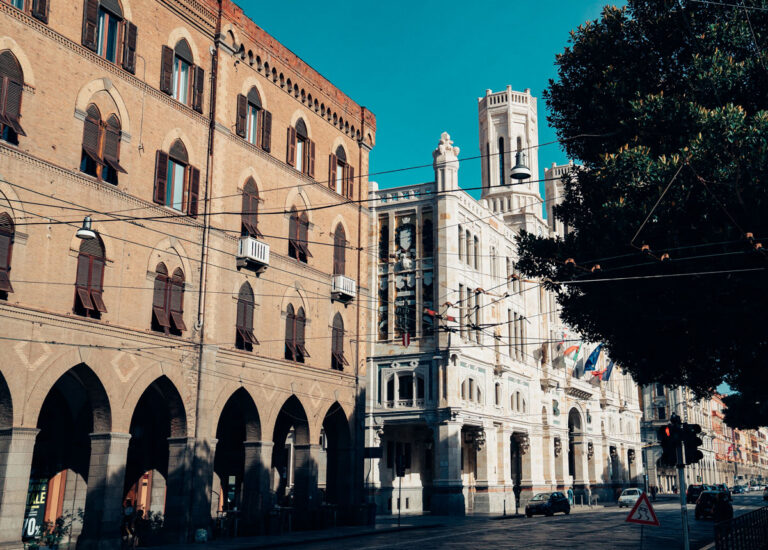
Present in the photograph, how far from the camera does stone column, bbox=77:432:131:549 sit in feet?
75.7

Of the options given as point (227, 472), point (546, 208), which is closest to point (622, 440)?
point (546, 208)

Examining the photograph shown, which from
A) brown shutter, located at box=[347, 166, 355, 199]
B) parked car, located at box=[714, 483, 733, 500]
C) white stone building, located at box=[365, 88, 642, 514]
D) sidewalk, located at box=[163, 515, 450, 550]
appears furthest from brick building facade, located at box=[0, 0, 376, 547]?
parked car, located at box=[714, 483, 733, 500]

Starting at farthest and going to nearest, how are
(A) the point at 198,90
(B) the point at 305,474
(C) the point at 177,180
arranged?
1. (B) the point at 305,474
2. (A) the point at 198,90
3. (C) the point at 177,180

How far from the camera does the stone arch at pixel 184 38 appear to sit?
1097 inches

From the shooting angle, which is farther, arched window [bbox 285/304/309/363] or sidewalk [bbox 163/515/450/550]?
arched window [bbox 285/304/309/363]

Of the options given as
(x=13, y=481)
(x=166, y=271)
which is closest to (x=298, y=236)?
(x=166, y=271)

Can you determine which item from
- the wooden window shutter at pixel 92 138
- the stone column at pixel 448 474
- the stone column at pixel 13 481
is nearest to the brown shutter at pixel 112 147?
the wooden window shutter at pixel 92 138

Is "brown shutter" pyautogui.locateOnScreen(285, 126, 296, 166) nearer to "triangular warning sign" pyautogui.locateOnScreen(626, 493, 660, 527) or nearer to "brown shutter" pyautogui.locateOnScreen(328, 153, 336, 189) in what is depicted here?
"brown shutter" pyautogui.locateOnScreen(328, 153, 336, 189)

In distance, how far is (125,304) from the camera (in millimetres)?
24875

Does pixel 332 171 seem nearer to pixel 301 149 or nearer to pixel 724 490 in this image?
pixel 301 149

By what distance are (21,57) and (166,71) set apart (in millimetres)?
6023

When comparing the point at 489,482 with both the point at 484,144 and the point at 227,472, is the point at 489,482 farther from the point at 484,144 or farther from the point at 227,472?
the point at 484,144

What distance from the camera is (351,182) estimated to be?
38281mm

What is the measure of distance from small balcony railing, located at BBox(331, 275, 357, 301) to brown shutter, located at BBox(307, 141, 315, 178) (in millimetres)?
4671
